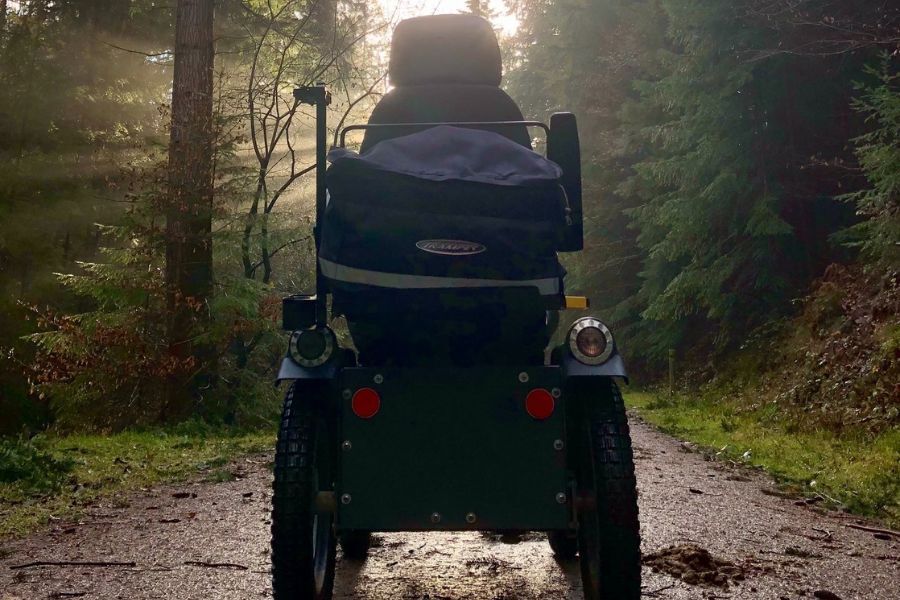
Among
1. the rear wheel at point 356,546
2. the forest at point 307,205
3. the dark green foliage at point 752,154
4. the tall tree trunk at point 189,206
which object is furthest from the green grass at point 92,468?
the dark green foliage at point 752,154

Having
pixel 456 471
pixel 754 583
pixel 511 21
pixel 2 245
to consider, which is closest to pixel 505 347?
pixel 456 471

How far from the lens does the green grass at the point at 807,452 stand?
6.67 metres

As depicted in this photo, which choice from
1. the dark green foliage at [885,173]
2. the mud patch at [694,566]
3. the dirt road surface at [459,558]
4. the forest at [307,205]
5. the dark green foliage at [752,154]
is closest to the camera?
the dirt road surface at [459,558]

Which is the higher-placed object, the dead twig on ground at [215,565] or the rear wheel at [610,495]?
the rear wheel at [610,495]

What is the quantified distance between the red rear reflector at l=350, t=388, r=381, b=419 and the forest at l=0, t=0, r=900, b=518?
170 inches

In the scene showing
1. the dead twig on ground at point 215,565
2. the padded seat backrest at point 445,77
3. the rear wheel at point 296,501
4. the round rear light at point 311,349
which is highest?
the padded seat backrest at point 445,77

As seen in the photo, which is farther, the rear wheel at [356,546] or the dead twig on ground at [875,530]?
the dead twig on ground at [875,530]

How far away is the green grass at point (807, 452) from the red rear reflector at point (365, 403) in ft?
13.2

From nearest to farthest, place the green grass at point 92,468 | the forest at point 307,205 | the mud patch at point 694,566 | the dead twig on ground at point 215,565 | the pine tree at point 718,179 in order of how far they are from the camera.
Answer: the mud patch at point 694,566 → the dead twig on ground at point 215,565 → the green grass at point 92,468 → the forest at point 307,205 → the pine tree at point 718,179

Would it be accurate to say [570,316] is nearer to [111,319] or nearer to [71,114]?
[71,114]

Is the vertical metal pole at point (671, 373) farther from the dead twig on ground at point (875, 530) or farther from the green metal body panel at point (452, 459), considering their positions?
the green metal body panel at point (452, 459)

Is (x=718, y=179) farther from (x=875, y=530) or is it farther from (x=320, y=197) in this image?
(x=320, y=197)

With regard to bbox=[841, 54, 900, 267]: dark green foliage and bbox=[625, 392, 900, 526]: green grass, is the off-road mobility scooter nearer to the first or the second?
bbox=[625, 392, 900, 526]: green grass

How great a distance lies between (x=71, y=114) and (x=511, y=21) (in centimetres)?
1871
